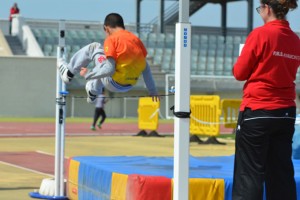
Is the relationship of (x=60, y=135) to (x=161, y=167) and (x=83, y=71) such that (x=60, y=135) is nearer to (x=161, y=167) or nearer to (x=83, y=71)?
(x=83, y=71)

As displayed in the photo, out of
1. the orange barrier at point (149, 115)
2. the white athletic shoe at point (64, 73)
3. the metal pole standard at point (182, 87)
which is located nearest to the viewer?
the metal pole standard at point (182, 87)

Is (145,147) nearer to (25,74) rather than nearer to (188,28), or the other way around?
(188,28)

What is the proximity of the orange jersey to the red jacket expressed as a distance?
235cm

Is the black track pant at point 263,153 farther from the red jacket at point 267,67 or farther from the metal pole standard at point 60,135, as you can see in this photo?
the metal pole standard at point 60,135

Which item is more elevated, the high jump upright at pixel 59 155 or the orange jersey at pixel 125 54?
the orange jersey at pixel 125 54

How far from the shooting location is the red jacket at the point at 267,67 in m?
6.16

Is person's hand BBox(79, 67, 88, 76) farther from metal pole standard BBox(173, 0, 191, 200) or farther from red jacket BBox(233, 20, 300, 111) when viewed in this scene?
metal pole standard BBox(173, 0, 191, 200)

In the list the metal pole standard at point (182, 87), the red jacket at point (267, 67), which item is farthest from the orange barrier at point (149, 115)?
the metal pole standard at point (182, 87)

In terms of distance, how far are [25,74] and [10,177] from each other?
28.3 m

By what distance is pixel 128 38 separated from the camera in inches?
332

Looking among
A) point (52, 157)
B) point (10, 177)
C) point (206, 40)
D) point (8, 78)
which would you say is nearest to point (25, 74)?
point (8, 78)

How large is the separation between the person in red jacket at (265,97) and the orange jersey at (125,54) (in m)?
2.34

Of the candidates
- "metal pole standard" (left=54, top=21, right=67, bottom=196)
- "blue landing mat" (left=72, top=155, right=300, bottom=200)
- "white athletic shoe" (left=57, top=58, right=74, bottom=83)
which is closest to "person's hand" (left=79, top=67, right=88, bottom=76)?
"white athletic shoe" (left=57, top=58, right=74, bottom=83)

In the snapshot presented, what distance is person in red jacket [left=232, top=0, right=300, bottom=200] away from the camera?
619cm
